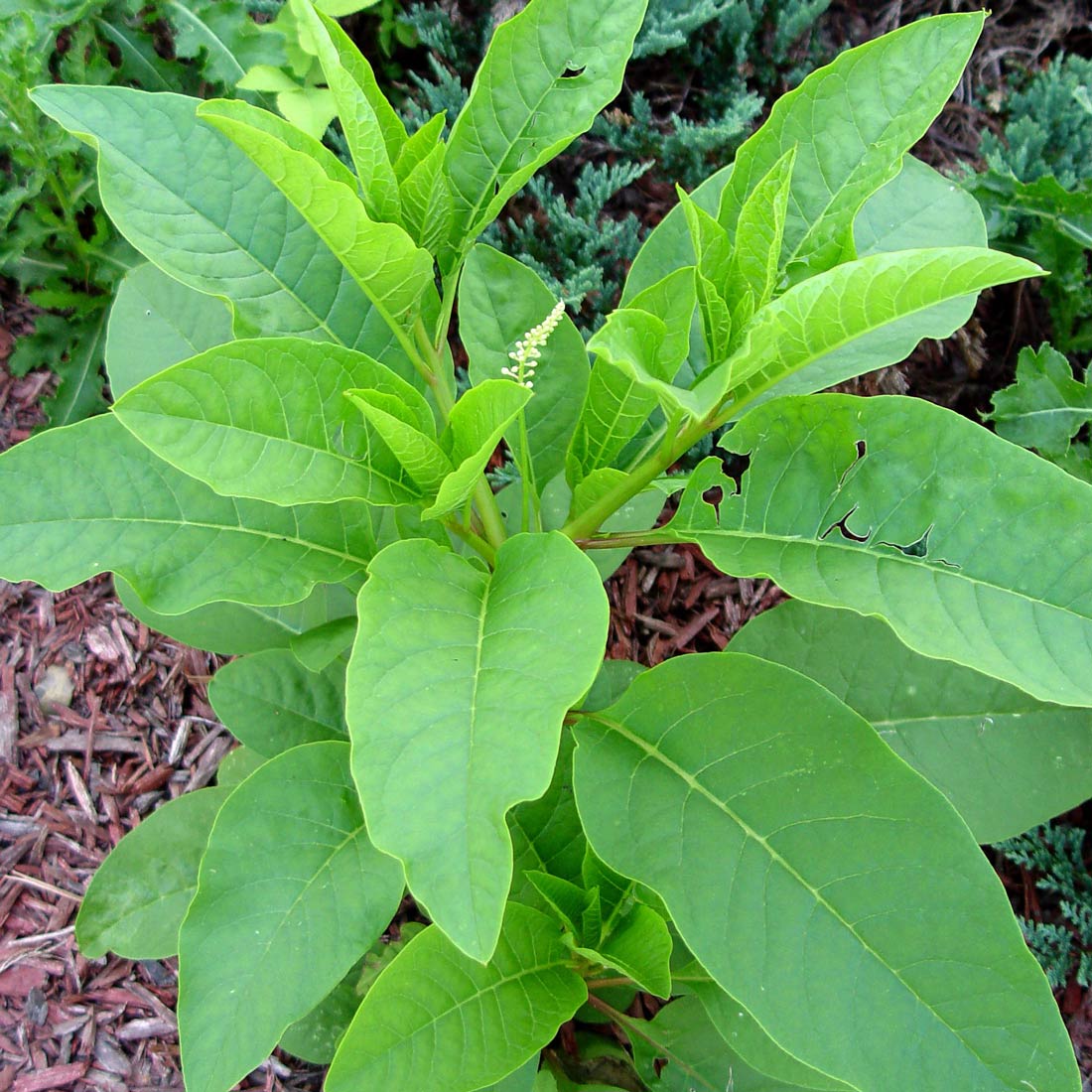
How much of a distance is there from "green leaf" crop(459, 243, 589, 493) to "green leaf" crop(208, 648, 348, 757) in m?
0.59

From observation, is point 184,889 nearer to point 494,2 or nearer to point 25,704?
point 25,704

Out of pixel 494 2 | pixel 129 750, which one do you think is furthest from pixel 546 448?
pixel 494 2

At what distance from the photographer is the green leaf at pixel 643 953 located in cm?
145

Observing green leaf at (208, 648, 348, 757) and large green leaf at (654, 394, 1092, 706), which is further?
green leaf at (208, 648, 348, 757)

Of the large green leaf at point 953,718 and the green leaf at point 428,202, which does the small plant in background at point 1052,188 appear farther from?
the green leaf at point 428,202

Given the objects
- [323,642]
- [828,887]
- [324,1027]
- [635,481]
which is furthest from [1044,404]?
[324,1027]

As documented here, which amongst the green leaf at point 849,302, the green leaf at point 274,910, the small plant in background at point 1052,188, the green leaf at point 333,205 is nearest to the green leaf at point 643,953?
the green leaf at point 274,910

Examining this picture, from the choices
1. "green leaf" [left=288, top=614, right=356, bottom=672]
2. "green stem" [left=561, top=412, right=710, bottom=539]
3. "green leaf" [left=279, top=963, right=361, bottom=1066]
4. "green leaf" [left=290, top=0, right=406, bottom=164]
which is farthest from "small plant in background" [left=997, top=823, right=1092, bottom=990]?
"green leaf" [left=290, top=0, right=406, bottom=164]

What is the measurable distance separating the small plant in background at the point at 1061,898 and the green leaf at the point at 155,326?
7.03ft

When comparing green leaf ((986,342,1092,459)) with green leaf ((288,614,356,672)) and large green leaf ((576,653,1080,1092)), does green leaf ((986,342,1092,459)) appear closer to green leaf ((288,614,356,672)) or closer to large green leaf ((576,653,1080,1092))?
large green leaf ((576,653,1080,1092))

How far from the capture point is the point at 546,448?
5.87ft

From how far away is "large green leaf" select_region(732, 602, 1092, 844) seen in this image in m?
1.66

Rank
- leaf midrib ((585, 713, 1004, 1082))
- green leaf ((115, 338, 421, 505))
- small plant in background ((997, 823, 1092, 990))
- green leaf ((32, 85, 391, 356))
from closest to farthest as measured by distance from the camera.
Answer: green leaf ((115, 338, 421, 505)) → leaf midrib ((585, 713, 1004, 1082)) → green leaf ((32, 85, 391, 356)) → small plant in background ((997, 823, 1092, 990))

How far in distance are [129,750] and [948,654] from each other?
203cm
